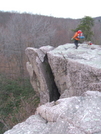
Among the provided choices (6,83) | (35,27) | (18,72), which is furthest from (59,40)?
(6,83)

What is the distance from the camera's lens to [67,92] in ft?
14.1

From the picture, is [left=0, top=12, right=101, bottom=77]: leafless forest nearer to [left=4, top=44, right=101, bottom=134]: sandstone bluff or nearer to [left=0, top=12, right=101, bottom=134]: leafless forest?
[left=0, top=12, right=101, bottom=134]: leafless forest

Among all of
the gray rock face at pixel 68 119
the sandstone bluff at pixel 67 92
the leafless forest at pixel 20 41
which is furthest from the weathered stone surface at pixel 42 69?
the leafless forest at pixel 20 41

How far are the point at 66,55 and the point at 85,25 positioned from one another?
625cm

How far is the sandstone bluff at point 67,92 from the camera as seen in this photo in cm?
164

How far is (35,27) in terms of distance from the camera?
38.1 feet

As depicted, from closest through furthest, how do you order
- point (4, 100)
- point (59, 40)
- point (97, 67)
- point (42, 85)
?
point (97, 67), point (42, 85), point (4, 100), point (59, 40)

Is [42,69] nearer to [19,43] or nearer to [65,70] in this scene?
[65,70]

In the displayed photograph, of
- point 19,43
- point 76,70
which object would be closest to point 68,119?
point 76,70

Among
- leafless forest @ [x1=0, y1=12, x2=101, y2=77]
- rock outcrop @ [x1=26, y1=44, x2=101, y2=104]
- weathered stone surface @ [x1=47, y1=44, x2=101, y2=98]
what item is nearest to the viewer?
weathered stone surface @ [x1=47, y1=44, x2=101, y2=98]

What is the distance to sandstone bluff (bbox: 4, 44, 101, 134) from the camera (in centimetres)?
164

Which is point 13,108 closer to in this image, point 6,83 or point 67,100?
point 6,83

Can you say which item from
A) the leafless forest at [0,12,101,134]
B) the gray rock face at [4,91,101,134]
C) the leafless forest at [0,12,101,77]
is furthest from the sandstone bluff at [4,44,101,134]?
the leafless forest at [0,12,101,77]

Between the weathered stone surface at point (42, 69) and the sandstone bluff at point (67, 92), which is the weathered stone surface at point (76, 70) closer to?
the sandstone bluff at point (67, 92)
